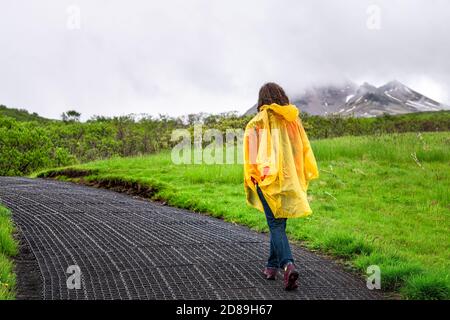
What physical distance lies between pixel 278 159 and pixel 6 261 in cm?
308

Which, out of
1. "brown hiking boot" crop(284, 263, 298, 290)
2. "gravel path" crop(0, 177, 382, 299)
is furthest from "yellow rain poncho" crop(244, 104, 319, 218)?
"gravel path" crop(0, 177, 382, 299)

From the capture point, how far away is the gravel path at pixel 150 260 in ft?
16.5

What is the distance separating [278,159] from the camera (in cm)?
539

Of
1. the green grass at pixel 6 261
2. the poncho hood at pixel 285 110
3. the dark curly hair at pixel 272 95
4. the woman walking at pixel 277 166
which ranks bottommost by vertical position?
the green grass at pixel 6 261

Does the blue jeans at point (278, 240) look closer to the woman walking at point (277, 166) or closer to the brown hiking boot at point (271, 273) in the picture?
the woman walking at point (277, 166)

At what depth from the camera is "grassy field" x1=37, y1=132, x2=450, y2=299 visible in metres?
6.50

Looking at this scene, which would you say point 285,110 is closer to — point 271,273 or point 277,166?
point 277,166

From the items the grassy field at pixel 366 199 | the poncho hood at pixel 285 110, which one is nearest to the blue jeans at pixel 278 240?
the poncho hood at pixel 285 110

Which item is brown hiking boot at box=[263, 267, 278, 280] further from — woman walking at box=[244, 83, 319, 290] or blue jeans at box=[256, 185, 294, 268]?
blue jeans at box=[256, 185, 294, 268]

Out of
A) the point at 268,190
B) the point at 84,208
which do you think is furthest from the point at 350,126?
the point at 268,190

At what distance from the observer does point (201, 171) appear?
1497 cm

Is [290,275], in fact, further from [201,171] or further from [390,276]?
[201,171]

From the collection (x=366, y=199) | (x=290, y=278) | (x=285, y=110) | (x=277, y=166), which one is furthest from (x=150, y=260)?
(x=366, y=199)
